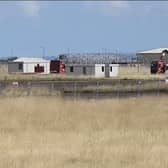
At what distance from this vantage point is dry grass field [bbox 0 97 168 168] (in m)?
11.0

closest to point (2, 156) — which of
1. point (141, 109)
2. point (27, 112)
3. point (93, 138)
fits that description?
point (93, 138)

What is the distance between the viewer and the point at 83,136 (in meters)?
15.0

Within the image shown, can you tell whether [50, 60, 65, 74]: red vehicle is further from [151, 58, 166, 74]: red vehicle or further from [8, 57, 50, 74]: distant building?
[151, 58, 166, 74]: red vehicle

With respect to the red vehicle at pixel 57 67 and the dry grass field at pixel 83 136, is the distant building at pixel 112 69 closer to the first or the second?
the red vehicle at pixel 57 67

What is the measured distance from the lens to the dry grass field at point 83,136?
11041mm

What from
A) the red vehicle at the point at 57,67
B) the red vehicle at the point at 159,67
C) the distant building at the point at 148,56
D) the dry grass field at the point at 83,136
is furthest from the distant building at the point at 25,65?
the dry grass field at the point at 83,136

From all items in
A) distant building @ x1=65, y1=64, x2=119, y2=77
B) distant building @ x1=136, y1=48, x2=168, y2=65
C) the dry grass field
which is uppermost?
the dry grass field

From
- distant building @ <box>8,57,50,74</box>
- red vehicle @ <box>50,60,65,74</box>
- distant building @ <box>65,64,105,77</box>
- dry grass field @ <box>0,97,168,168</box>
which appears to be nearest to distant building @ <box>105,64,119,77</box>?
distant building @ <box>65,64,105,77</box>

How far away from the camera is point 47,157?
11422 millimetres

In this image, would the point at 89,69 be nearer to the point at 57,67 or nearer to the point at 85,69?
the point at 85,69

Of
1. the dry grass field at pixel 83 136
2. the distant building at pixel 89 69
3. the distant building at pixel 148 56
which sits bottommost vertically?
the distant building at pixel 89 69

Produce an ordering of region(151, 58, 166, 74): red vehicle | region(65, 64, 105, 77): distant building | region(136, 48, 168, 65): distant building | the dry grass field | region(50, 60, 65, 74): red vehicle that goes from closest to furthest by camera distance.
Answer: the dry grass field < region(151, 58, 166, 74): red vehicle < region(50, 60, 65, 74): red vehicle < region(65, 64, 105, 77): distant building < region(136, 48, 168, 65): distant building

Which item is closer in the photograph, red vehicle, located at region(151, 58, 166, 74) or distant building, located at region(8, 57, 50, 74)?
red vehicle, located at region(151, 58, 166, 74)

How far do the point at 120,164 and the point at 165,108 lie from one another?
14.6m
